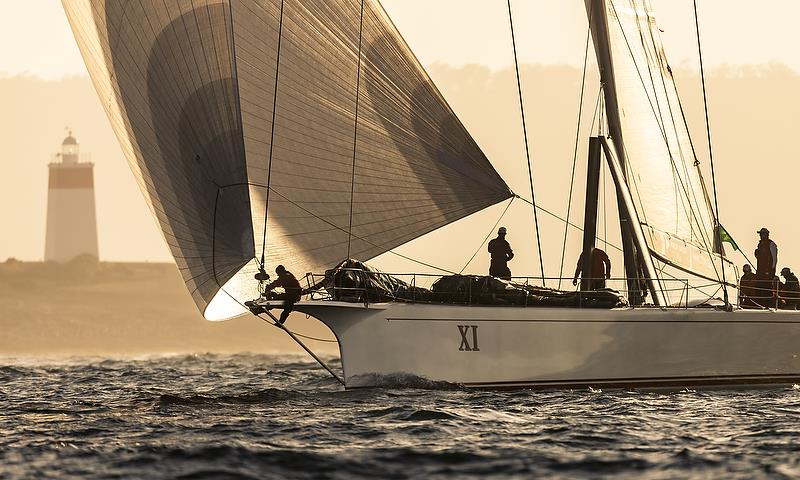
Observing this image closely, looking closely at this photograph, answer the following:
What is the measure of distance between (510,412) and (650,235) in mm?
7954

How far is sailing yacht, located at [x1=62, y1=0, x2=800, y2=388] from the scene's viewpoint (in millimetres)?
21656

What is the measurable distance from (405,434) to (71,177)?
73.9m

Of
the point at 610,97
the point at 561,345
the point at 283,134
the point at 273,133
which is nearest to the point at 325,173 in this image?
the point at 283,134

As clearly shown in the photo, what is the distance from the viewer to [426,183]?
23.0 metres

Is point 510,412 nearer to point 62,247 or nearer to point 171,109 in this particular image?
point 171,109

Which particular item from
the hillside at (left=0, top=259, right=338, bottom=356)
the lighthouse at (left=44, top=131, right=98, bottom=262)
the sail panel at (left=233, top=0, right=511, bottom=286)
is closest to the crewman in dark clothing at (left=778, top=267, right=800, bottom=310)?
the sail panel at (left=233, top=0, right=511, bottom=286)

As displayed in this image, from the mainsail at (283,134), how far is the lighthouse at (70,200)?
65.1 metres

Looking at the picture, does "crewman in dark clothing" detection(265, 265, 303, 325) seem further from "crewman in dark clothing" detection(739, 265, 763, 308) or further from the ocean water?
"crewman in dark clothing" detection(739, 265, 763, 308)

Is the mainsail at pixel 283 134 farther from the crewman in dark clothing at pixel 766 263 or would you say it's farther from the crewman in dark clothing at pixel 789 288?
the crewman in dark clothing at pixel 789 288

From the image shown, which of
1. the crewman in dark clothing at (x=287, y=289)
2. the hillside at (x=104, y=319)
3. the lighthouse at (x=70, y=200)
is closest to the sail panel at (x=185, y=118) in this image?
the crewman in dark clothing at (x=287, y=289)

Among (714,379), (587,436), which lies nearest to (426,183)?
(714,379)

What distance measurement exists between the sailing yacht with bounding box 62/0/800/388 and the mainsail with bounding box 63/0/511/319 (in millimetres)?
24

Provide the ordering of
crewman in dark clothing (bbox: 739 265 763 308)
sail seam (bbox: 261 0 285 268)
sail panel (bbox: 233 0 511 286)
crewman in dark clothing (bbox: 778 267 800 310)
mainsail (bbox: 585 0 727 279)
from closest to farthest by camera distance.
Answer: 1. sail seam (bbox: 261 0 285 268)
2. sail panel (bbox: 233 0 511 286)
3. mainsail (bbox: 585 0 727 279)
4. crewman in dark clothing (bbox: 739 265 763 308)
5. crewman in dark clothing (bbox: 778 267 800 310)

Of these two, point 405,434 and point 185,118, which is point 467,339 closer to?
point 405,434
